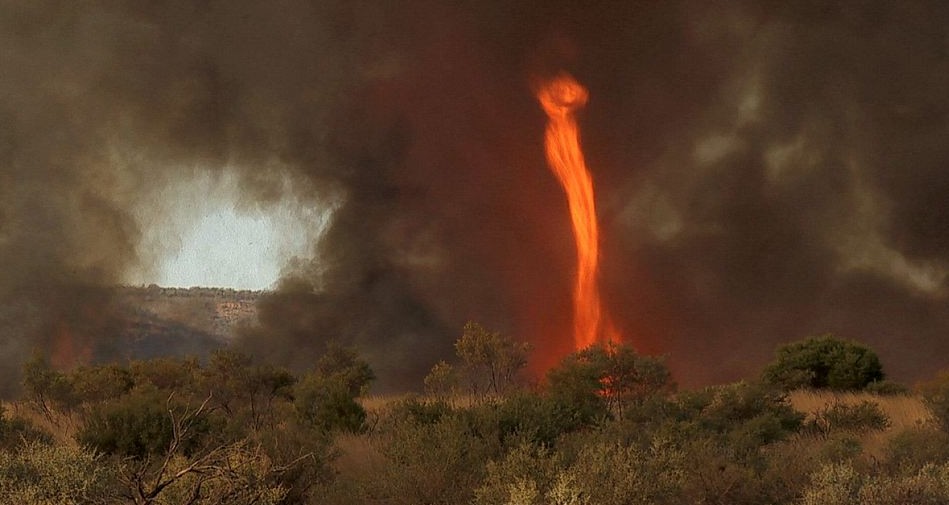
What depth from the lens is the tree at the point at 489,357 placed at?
93.8 ft

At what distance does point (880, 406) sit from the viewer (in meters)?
21.6

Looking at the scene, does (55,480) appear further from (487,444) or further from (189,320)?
(189,320)

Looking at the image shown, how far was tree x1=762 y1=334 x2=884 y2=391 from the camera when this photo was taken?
27.5 metres

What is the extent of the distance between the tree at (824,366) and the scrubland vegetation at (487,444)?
47 centimetres

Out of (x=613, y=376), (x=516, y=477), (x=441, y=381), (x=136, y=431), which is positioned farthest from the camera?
(x=441, y=381)

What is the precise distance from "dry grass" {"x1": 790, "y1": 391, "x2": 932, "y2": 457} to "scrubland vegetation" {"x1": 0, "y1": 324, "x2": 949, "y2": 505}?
90 mm

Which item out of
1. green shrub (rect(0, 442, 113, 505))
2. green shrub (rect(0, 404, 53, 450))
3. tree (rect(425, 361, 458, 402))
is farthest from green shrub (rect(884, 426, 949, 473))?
tree (rect(425, 361, 458, 402))

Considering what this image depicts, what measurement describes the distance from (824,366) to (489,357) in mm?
11499

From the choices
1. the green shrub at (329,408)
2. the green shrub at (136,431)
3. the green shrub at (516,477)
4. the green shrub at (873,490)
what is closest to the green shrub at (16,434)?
the green shrub at (136,431)

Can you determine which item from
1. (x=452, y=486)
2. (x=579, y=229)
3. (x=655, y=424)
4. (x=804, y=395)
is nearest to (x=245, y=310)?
(x=579, y=229)

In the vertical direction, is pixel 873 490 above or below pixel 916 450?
below

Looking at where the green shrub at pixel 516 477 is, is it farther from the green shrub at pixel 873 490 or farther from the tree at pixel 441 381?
the tree at pixel 441 381

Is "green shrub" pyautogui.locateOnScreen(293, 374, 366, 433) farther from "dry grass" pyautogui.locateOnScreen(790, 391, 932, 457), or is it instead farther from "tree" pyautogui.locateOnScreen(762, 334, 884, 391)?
"tree" pyautogui.locateOnScreen(762, 334, 884, 391)

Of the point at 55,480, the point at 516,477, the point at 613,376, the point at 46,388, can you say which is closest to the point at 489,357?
the point at 613,376
